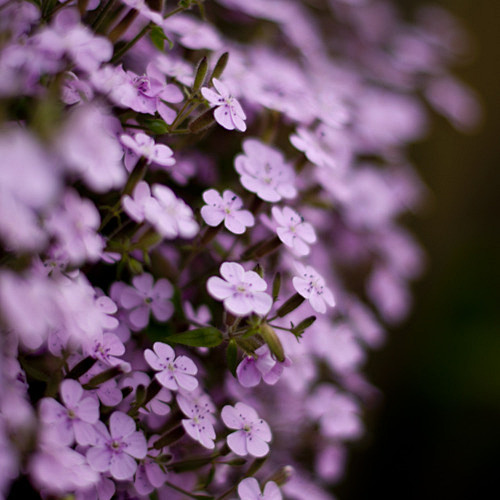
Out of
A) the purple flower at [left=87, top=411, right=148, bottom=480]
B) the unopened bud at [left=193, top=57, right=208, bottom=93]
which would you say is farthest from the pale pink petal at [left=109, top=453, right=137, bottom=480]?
the unopened bud at [left=193, top=57, right=208, bottom=93]

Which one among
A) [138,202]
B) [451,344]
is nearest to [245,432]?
[138,202]

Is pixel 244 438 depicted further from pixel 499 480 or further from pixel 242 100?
pixel 499 480

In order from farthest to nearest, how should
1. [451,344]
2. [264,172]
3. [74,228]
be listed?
[451,344], [264,172], [74,228]

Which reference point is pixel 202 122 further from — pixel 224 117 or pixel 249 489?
pixel 249 489

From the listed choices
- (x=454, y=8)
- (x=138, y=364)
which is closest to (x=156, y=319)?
(x=138, y=364)

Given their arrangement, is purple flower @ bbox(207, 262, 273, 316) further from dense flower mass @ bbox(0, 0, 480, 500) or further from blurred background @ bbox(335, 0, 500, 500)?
blurred background @ bbox(335, 0, 500, 500)

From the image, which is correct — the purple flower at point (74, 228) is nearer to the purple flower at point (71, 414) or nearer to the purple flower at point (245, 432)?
the purple flower at point (71, 414)

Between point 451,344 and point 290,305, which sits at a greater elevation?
point 290,305

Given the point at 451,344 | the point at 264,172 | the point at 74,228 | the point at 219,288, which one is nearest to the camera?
the point at 74,228
